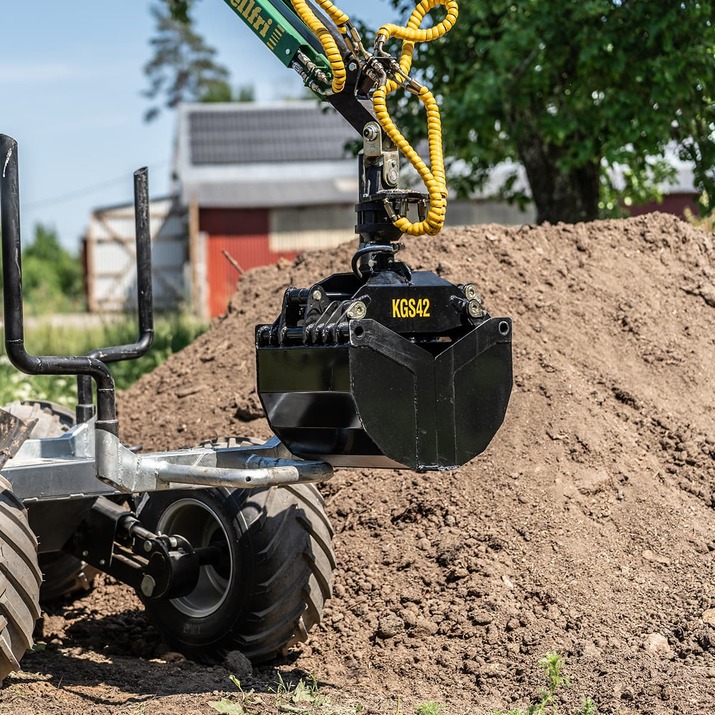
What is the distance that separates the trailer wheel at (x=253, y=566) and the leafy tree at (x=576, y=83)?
17.1 ft

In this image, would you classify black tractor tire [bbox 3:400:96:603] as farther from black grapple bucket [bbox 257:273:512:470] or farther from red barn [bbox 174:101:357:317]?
red barn [bbox 174:101:357:317]

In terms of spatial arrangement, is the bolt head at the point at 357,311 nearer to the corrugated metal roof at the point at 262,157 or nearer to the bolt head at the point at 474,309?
the bolt head at the point at 474,309

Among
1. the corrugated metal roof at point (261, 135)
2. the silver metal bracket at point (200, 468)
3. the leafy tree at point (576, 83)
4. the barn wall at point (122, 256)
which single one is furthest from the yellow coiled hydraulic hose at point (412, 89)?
the corrugated metal roof at point (261, 135)

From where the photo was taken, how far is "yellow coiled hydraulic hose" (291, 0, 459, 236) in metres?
3.97

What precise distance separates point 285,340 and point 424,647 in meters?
1.63

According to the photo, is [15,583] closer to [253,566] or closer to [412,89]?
[253,566]

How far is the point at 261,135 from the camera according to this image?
28953 mm

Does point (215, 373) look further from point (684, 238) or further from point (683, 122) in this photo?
point (683, 122)

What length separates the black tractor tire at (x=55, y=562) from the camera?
5.62 m

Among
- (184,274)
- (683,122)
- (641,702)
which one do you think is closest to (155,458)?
(641,702)

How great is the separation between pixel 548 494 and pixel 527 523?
0.22 m

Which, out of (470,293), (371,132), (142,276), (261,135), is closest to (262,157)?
(261,135)

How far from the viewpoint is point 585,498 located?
5523mm

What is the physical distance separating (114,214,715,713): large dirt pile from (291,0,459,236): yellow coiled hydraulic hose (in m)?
1.76
